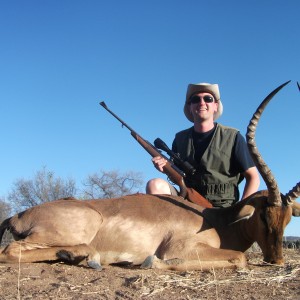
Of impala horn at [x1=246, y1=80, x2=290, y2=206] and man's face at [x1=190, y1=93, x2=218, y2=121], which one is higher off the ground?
man's face at [x1=190, y1=93, x2=218, y2=121]

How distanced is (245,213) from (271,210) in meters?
0.30

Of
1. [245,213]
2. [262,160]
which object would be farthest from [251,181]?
[262,160]

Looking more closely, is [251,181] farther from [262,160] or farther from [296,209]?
[262,160]

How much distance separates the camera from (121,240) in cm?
524

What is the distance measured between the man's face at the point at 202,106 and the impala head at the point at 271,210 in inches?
91.7

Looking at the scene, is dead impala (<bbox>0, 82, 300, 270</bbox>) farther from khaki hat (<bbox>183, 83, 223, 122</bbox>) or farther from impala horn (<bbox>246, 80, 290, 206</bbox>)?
khaki hat (<bbox>183, 83, 223, 122</bbox>)

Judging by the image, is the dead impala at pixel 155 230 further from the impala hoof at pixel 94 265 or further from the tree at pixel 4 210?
the tree at pixel 4 210

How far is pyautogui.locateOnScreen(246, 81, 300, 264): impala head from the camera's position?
4.90 meters

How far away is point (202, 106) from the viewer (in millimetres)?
7254

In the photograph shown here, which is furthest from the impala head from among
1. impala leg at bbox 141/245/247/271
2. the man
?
the man

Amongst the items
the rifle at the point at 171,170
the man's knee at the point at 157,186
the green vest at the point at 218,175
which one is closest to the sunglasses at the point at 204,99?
the green vest at the point at 218,175

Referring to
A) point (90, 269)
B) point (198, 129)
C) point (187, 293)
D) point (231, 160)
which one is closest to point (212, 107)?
point (198, 129)

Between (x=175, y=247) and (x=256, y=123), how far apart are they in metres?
1.59

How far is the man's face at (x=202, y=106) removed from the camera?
7.21 m
